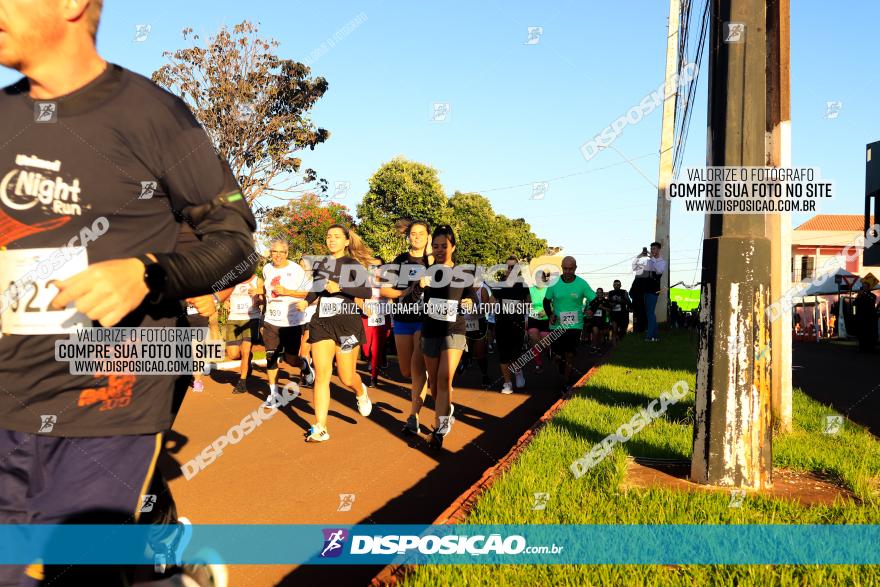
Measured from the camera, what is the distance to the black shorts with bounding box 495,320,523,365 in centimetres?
1200

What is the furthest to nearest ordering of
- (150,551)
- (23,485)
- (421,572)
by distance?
(421,572) → (150,551) → (23,485)

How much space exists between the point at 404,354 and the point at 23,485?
8223mm

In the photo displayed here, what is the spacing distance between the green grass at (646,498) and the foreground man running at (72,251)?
1.69 meters

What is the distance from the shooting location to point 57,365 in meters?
2.05

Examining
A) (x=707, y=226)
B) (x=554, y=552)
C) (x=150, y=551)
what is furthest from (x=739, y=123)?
(x=150, y=551)

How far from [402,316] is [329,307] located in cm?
176

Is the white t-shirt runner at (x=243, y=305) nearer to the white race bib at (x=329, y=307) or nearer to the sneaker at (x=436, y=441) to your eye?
the white race bib at (x=329, y=307)

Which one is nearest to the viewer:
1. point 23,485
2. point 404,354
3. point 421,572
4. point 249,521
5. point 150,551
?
point 23,485

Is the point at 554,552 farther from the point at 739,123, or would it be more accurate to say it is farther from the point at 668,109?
the point at 668,109

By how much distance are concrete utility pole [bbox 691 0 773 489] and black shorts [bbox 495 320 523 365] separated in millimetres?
6742

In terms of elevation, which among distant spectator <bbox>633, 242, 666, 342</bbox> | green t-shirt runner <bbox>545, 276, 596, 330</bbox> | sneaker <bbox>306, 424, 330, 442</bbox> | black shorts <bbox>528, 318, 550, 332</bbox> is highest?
distant spectator <bbox>633, 242, 666, 342</bbox>

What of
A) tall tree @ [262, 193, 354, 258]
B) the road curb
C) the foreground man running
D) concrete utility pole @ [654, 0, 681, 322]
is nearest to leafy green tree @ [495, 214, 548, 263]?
tall tree @ [262, 193, 354, 258]

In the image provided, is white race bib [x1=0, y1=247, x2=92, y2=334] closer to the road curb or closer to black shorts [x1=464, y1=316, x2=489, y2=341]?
the road curb

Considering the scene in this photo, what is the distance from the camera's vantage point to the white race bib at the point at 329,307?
8148 mm
